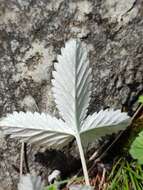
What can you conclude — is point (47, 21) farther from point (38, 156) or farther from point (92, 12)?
point (38, 156)

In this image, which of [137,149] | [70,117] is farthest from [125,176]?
[70,117]

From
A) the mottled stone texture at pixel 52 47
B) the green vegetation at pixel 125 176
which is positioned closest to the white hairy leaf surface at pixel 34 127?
the mottled stone texture at pixel 52 47

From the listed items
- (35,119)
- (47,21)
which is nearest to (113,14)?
(47,21)

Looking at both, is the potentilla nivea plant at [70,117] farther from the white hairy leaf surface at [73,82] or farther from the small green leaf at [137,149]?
the small green leaf at [137,149]

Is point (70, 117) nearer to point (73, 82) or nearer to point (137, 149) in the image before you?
point (73, 82)

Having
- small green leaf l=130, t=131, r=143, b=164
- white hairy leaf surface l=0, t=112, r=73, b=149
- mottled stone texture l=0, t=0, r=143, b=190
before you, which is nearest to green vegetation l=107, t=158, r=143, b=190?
small green leaf l=130, t=131, r=143, b=164

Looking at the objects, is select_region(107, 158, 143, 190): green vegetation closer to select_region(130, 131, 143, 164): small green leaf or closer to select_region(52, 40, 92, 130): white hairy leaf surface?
select_region(130, 131, 143, 164): small green leaf
